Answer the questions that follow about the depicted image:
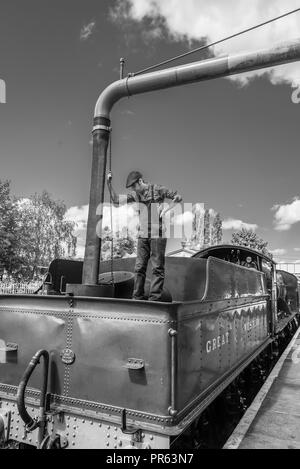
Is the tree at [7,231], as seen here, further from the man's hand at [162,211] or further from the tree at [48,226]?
the man's hand at [162,211]

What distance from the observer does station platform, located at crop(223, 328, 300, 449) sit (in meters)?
4.56

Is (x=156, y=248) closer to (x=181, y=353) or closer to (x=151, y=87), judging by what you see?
(x=181, y=353)

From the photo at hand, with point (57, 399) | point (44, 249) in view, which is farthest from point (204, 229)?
point (57, 399)

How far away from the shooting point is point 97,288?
399 centimetres

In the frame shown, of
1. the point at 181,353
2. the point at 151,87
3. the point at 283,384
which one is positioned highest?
the point at 151,87

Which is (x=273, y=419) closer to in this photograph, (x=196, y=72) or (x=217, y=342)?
(x=217, y=342)

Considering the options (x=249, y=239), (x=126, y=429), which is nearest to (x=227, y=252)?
(x=126, y=429)

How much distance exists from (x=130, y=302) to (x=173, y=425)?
3.41 feet

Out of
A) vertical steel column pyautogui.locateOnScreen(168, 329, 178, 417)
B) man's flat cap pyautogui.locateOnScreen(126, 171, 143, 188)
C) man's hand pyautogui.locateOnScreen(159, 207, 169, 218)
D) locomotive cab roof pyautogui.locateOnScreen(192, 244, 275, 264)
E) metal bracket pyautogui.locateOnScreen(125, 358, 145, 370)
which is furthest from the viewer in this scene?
locomotive cab roof pyautogui.locateOnScreen(192, 244, 275, 264)

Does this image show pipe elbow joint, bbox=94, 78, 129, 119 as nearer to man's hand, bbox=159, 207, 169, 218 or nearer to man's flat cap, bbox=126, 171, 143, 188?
man's flat cap, bbox=126, 171, 143, 188

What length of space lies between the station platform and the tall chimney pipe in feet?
9.02

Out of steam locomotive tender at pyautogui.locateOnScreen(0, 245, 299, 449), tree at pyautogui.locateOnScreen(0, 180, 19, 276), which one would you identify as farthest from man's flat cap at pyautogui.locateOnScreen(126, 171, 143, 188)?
tree at pyautogui.locateOnScreen(0, 180, 19, 276)

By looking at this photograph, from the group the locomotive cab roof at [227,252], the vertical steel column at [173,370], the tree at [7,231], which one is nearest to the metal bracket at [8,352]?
the vertical steel column at [173,370]

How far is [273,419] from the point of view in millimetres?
5320
